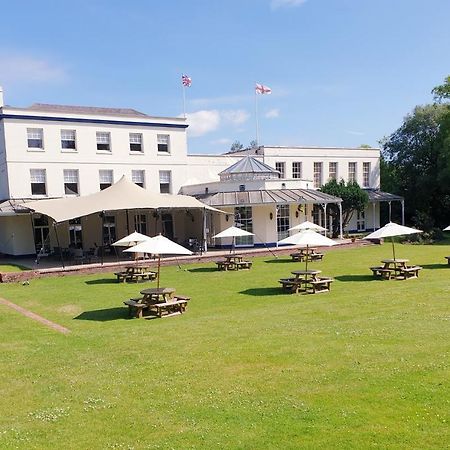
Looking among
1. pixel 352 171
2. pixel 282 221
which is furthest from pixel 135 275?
pixel 352 171

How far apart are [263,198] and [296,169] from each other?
9.96 meters

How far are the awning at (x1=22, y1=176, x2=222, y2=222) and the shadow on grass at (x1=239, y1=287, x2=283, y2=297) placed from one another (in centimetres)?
923

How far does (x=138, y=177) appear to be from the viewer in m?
33.3

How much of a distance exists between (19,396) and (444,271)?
658 inches

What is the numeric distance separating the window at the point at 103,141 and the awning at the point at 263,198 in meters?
6.76

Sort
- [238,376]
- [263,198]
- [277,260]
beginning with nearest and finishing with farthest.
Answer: [238,376]
[277,260]
[263,198]

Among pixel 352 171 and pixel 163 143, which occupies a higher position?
pixel 163 143

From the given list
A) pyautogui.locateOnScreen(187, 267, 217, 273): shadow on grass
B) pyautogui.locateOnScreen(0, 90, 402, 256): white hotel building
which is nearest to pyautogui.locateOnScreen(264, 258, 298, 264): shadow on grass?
pyautogui.locateOnScreen(187, 267, 217, 273): shadow on grass

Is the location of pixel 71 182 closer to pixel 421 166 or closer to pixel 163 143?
pixel 163 143

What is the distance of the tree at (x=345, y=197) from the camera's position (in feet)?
118

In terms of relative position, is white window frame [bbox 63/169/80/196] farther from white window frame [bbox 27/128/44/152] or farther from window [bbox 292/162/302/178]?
window [bbox 292/162/302/178]

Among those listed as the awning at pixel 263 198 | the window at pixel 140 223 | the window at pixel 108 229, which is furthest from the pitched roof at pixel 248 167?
the window at pixel 108 229

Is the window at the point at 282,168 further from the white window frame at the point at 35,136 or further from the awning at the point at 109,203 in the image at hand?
the white window frame at the point at 35,136

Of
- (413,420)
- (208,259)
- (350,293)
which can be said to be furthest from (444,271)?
(413,420)
